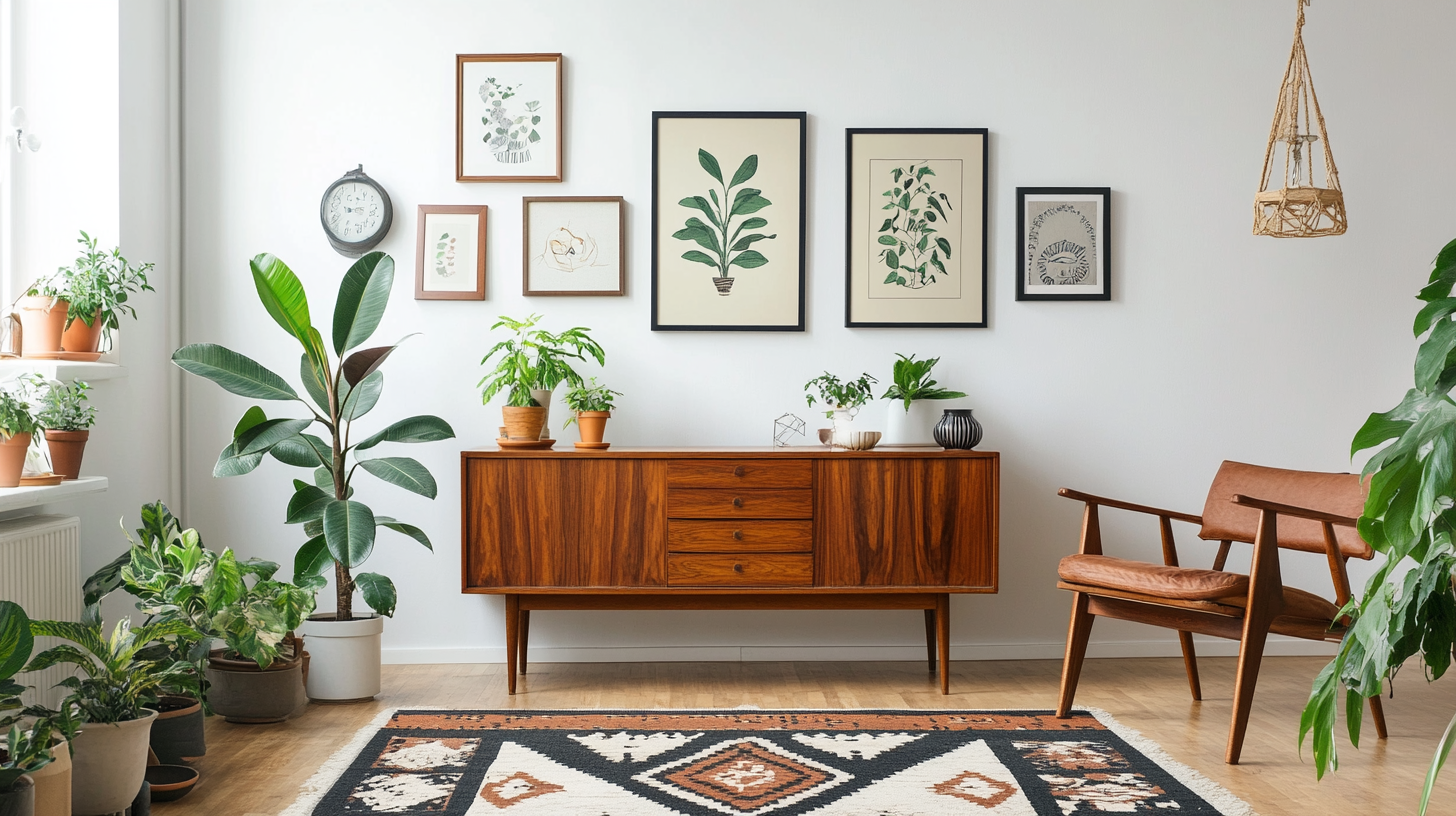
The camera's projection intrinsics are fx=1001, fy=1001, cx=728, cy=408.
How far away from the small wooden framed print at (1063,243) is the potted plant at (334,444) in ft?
7.20

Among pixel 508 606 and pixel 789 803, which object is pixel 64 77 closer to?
pixel 508 606

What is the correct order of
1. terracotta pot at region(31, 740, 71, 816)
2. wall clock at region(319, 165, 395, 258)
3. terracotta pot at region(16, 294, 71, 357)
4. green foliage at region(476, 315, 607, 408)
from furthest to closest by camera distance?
wall clock at region(319, 165, 395, 258), green foliage at region(476, 315, 607, 408), terracotta pot at region(16, 294, 71, 357), terracotta pot at region(31, 740, 71, 816)

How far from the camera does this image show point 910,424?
3.59 meters

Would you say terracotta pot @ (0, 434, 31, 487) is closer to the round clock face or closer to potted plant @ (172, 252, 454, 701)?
potted plant @ (172, 252, 454, 701)

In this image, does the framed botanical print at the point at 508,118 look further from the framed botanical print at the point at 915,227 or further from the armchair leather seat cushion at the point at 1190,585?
the armchair leather seat cushion at the point at 1190,585

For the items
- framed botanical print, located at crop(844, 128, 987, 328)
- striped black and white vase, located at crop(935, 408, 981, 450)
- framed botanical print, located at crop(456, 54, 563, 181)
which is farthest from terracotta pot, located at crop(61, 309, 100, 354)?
striped black and white vase, located at crop(935, 408, 981, 450)

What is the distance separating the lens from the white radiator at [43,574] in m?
2.57

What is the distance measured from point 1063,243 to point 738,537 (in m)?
1.68

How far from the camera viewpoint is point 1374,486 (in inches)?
48.3

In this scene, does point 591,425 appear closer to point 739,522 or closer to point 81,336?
point 739,522

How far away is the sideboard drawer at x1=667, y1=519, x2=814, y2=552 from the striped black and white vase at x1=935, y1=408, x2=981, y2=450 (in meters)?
0.55

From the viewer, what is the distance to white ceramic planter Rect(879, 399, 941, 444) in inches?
141

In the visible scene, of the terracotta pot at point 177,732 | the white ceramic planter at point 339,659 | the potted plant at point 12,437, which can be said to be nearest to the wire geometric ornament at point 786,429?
the white ceramic planter at point 339,659

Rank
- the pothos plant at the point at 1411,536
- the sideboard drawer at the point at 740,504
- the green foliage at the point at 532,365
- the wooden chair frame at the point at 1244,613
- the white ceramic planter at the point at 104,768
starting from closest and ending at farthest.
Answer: the pothos plant at the point at 1411,536 → the white ceramic planter at the point at 104,768 → the wooden chair frame at the point at 1244,613 → the sideboard drawer at the point at 740,504 → the green foliage at the point at 532,365
